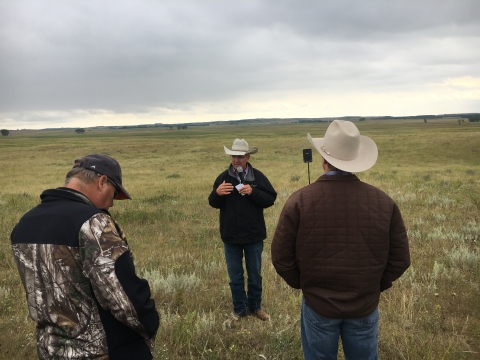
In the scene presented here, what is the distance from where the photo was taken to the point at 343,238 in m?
2.30

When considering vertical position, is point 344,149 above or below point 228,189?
above

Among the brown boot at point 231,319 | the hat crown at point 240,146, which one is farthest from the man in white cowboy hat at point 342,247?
the hat crown at point 240,146

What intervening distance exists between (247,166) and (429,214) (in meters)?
6.73

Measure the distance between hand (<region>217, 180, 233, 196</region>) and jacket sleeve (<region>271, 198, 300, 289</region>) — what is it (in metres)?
1.70

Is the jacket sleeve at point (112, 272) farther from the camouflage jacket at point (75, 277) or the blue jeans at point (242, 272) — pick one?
the blue jeans at point (242, 272)

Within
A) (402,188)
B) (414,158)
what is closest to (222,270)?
(402,188)

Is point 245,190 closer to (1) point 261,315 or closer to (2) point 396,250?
(1) point 261,315

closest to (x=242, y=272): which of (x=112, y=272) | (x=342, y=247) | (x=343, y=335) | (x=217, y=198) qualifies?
(x=217, y=198)

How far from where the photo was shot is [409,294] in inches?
181

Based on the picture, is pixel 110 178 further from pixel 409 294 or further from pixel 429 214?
pixel 429 214

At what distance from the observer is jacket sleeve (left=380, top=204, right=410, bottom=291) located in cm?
237

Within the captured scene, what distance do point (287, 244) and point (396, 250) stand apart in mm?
711

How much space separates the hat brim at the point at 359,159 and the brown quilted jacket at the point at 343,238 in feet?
0.24

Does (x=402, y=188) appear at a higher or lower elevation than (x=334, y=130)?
lower
